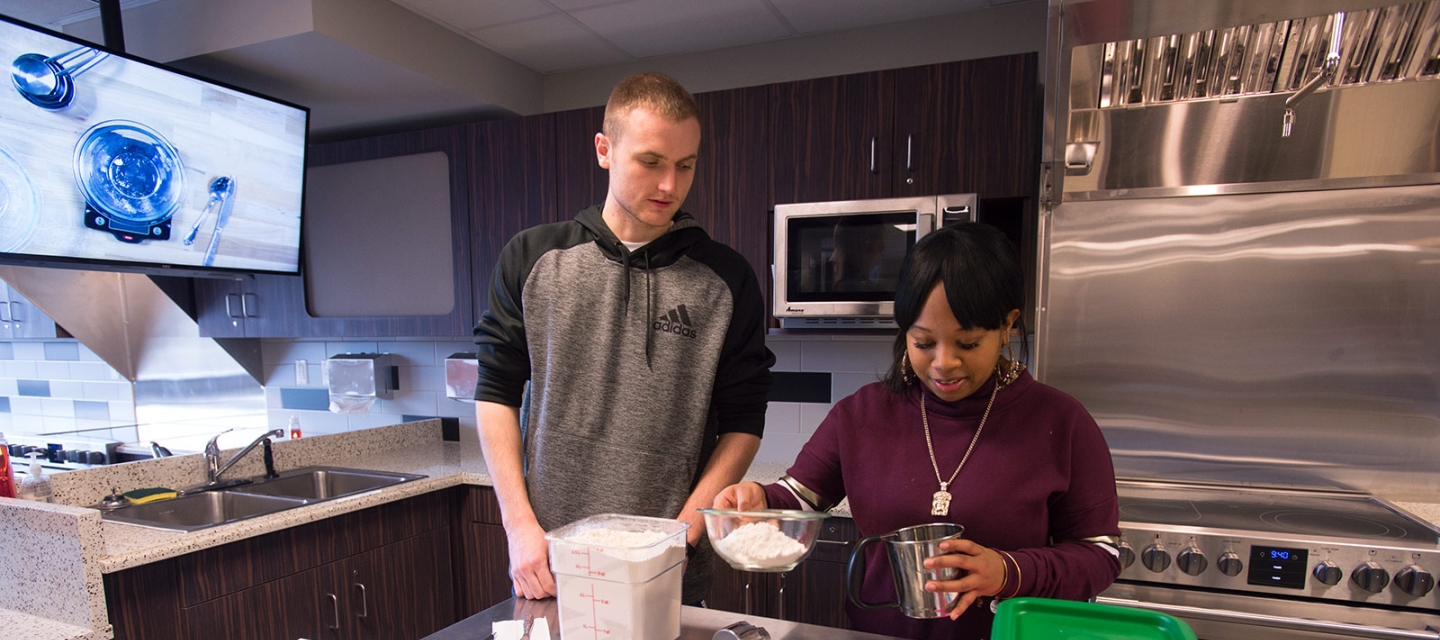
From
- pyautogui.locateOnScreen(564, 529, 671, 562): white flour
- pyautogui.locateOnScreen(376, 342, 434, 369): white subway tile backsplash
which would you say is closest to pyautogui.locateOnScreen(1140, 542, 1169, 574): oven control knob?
pyautogui.locateOnScreen(564, 529, 671, 562): white flour

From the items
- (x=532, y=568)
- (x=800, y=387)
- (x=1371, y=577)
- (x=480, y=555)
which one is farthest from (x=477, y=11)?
A: (x=1371, y=577)

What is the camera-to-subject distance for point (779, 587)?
1.97 m

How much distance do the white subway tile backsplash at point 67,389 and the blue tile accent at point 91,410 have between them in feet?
0.14

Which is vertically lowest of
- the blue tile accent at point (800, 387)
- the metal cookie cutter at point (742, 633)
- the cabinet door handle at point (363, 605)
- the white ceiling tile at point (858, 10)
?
the cabinet door handle at point (363, 605)

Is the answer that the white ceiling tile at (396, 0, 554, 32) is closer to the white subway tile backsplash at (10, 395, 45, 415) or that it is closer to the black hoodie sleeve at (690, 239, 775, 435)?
the black hoodie sleeve at (690, 239, 775, 435)

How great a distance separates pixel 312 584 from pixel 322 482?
605 millimetres

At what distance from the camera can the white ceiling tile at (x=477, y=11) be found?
2.13 m

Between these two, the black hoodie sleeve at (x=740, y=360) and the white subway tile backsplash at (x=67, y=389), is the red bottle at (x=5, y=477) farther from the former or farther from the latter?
the white subway tile backsplash at (x=67, y=389)

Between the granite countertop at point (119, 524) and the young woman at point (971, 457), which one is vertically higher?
the young woman at point (971, 457)

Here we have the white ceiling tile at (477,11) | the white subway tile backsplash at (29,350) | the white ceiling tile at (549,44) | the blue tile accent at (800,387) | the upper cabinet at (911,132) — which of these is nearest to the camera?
the upper cabinet at (911,132)

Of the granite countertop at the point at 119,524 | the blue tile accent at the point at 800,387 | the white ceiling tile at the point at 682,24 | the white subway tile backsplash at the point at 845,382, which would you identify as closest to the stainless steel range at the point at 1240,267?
the granite countertop at the point at 119,524

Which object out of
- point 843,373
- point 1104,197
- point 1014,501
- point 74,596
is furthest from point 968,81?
point 74,596

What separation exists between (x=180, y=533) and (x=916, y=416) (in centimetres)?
168

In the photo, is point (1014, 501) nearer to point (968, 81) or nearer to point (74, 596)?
point (968, 81)
